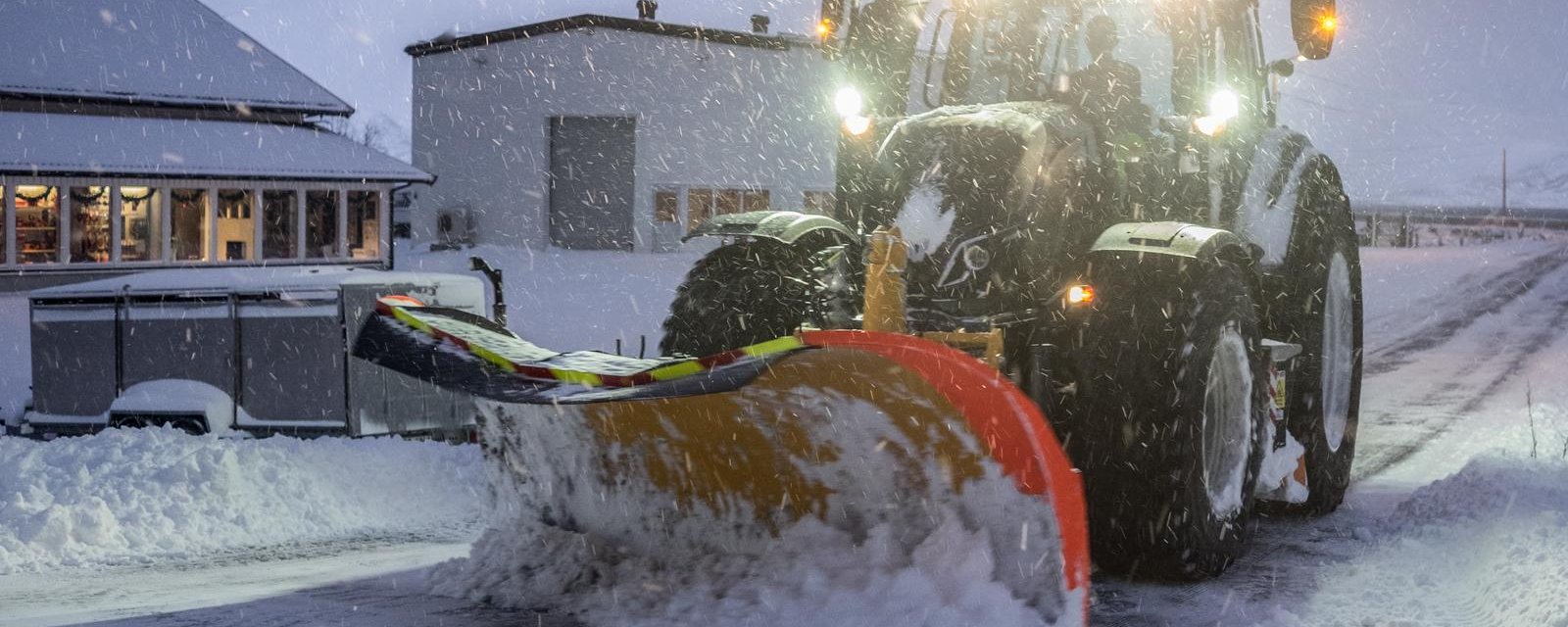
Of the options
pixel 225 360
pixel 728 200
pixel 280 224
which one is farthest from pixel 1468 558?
pixel 728 200

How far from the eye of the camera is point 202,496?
7398 millimetres

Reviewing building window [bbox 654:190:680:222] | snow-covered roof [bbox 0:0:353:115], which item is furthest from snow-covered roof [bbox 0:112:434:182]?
building window [bbox 654:190:680:222]

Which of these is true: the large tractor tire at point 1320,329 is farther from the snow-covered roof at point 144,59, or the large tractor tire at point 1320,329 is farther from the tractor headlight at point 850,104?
the snow-covered roof at point 144,59

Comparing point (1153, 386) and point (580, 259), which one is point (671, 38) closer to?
point (580, 259)

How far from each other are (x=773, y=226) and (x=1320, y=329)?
277 centimetres

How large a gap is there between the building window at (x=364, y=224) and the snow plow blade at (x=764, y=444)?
24.5 m

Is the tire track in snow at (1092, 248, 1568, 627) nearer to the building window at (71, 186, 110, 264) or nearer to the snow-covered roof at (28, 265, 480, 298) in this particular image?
the snow-covered roof at (28, 265, 480, 298)

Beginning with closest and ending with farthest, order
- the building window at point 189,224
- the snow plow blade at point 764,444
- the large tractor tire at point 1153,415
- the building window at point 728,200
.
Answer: the snow plow blade at point 764,444 < the large tractor tire at point 1153,415 < the building window at point 189,224 < the building window at point 728,200

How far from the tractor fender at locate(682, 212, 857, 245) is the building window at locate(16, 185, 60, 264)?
68.0 ft

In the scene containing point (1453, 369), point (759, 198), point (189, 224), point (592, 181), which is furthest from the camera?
point (759, 198)

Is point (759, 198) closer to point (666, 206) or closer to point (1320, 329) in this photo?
point (666, 206)

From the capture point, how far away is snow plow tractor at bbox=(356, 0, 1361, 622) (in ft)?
14.4

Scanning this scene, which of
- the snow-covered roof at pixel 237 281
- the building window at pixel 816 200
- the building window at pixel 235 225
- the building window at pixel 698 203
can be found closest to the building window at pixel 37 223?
the building window at pixel 235 225

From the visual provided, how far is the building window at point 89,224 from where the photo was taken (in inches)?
982
